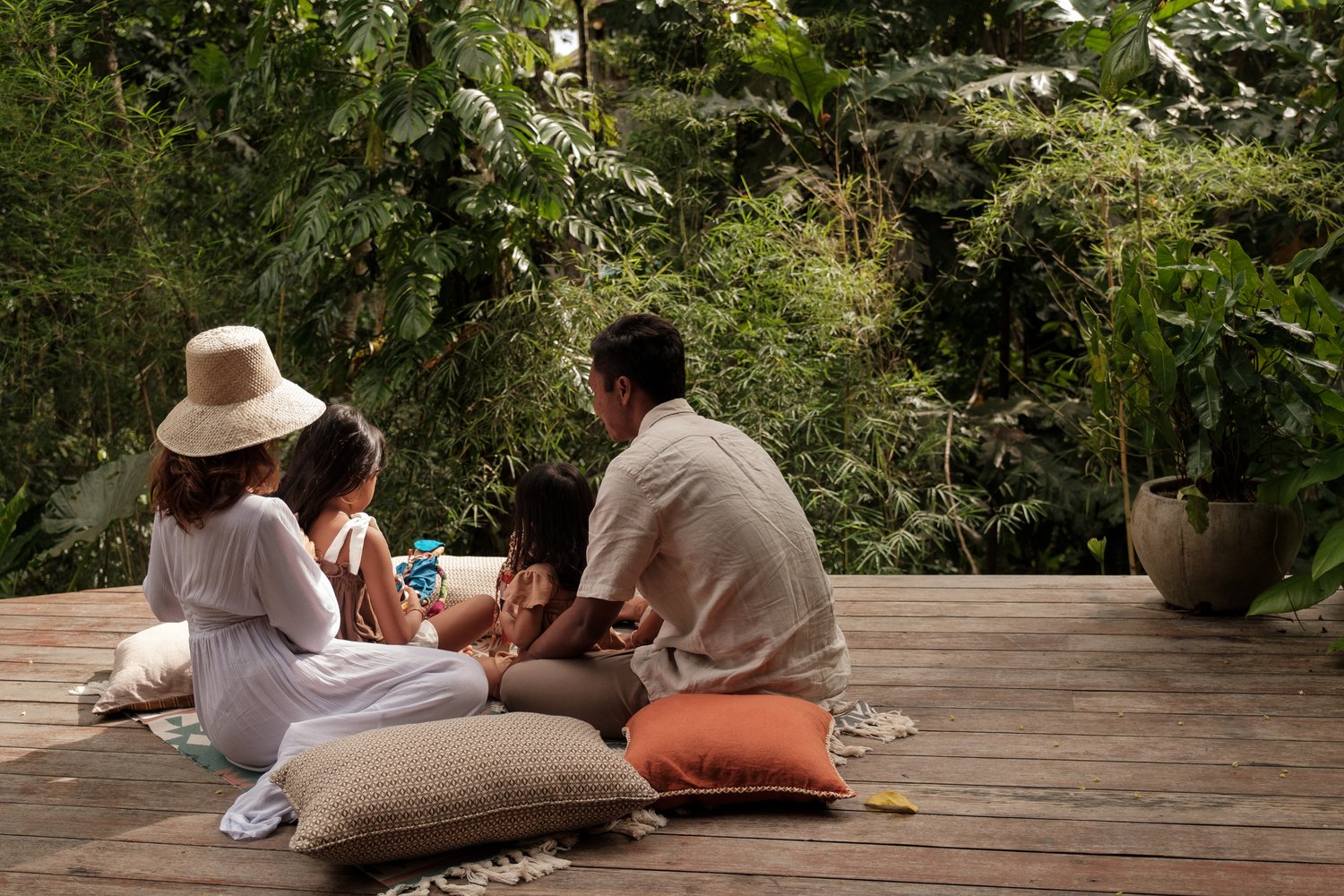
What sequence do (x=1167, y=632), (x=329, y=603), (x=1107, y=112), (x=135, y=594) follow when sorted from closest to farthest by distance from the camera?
(x=329, y=603) → (x=1167, y=632) → (x=135, y=594) → (x=1107, y=112)

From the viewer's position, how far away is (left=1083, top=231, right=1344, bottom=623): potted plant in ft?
11.1

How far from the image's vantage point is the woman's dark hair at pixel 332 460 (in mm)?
2859

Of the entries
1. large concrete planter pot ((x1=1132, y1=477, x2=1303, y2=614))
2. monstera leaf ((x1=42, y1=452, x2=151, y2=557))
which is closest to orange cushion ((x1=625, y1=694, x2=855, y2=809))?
large concrete planter pot ((x1=1132, y1=477, x2=1303, y2=614))

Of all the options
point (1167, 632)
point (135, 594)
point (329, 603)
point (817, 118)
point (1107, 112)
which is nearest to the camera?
point (329, 603)

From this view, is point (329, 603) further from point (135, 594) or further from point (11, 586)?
point (11, 586)

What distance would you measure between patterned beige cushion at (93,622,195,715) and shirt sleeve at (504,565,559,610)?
879 millimetres

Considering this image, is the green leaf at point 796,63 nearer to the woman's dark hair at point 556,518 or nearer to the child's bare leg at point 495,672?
the woman's dark hair at point 556,518

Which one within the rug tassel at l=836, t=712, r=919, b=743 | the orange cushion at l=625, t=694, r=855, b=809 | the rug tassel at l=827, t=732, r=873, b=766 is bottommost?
the rug tassel at l=836, t=712, r=919, b=743

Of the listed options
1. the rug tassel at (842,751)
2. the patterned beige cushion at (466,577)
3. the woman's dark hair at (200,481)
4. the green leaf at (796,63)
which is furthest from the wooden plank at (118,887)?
the green leaf at (796,63)

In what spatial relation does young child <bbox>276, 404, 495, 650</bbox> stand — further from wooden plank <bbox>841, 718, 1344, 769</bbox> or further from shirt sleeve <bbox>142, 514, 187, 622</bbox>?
wooden plank <bbox>841, 718, 1344, 769</bbox>

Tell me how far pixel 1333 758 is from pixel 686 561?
1434mm

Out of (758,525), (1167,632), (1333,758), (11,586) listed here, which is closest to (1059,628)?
(1167,632)

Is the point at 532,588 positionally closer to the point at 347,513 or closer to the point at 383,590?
the point at 383,590

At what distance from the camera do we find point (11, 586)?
5.57 meters
